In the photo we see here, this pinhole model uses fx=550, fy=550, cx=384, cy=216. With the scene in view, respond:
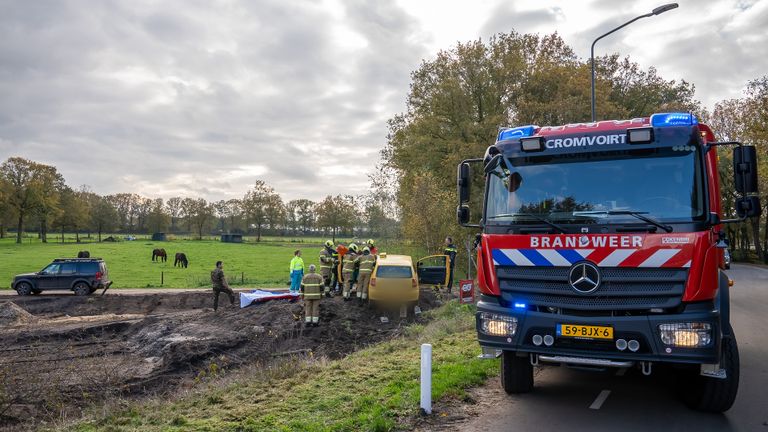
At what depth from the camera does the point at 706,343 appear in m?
5.35

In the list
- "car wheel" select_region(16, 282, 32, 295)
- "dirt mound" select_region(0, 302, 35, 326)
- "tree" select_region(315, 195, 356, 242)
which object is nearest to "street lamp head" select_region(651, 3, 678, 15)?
"dirt mound" select_region(0, 302, 35, 326)

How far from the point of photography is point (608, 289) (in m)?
5.68

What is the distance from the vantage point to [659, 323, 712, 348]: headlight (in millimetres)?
5363

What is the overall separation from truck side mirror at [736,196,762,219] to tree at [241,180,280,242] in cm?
8862

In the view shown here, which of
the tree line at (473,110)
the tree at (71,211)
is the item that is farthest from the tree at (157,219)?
the tree line at (473,110)

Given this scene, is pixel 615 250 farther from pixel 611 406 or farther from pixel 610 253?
pixel 611 406

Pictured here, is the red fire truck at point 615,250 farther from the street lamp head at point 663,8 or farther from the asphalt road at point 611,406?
the street lamp head at point 663,8

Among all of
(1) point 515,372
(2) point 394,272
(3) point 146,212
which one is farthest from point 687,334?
(3) point 146,212

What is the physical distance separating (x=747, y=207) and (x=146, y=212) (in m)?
111

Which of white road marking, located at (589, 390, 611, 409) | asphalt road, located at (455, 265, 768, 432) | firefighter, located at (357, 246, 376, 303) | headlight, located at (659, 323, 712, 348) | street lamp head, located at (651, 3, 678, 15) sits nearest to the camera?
headlight, located at (659, 323, 712, 348)

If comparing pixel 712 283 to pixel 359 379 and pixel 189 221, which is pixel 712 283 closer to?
pixel 359 379

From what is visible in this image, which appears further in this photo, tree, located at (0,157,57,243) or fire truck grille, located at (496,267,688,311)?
tree, located at (0,157,57,243)

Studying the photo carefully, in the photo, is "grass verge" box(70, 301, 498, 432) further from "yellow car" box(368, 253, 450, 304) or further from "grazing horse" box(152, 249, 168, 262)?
"grazing horse" box(152, 249, 168, 262)

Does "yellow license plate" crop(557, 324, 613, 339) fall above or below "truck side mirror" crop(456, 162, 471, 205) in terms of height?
below
